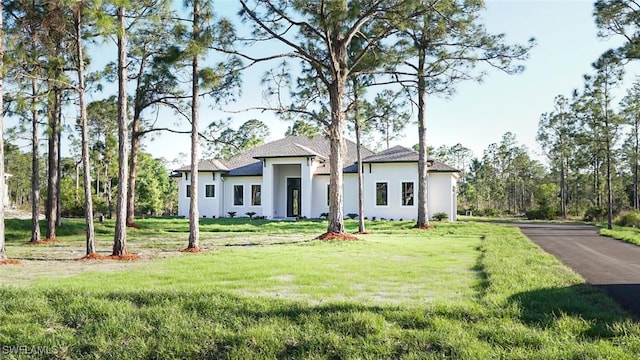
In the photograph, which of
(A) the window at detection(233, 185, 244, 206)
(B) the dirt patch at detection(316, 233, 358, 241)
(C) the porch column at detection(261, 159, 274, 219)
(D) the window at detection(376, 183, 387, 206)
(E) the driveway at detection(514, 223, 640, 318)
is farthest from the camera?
(A) the window at detection(233, 185, 244, 206)

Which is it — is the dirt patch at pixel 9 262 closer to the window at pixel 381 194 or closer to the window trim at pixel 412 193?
the window at pixel 381 194

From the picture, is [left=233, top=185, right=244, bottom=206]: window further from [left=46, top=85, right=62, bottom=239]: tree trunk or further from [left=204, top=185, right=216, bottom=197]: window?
[left=46, top=85, right=62, bottom=239]: tree trunk

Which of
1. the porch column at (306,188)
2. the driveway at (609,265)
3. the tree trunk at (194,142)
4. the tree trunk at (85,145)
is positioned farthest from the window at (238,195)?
the driveway at (609,265)

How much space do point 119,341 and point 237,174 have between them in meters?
26.8

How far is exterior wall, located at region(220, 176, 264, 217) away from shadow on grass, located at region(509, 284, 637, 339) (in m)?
25.9

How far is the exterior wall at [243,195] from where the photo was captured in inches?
1227

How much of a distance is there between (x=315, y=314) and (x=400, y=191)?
22.3m

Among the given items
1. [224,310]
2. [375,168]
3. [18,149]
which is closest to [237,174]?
[375,168]

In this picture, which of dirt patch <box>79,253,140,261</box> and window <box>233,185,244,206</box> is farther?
window <box>233,185,244,206</box>

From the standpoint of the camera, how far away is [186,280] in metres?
7.38

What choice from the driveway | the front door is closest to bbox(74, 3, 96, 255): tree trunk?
the driveway

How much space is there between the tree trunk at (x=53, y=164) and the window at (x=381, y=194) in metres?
16.1

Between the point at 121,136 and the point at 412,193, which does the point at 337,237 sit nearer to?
the point at 121,136

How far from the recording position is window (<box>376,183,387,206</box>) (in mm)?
27297
